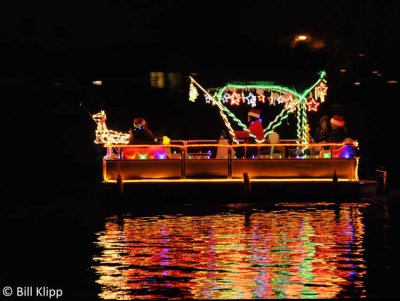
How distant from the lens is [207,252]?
15672mm

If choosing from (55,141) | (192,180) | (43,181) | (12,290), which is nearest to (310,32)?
(192,180)

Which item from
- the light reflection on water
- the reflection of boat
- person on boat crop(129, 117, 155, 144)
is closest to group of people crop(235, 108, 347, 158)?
the reflection of boat

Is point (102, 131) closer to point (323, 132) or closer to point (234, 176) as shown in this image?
point (234, 176)

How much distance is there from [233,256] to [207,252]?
0.67 metres

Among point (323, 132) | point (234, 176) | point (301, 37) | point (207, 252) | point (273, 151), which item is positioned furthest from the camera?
point (273, 151)

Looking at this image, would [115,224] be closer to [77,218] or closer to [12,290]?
[77,218]

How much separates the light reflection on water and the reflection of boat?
1.33m

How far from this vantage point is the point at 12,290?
492 inches

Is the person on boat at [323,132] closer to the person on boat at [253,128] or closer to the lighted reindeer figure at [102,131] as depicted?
the person on boat at [253,128]

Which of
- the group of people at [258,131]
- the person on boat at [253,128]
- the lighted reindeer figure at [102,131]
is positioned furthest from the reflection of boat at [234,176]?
the lighted reindeer figure at [102,131]

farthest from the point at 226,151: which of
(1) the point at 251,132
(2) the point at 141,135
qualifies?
(2) the point at 141,135

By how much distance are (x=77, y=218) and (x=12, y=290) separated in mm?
10029

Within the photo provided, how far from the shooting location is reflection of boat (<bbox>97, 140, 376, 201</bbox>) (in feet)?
77.7

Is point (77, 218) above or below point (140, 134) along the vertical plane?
below
